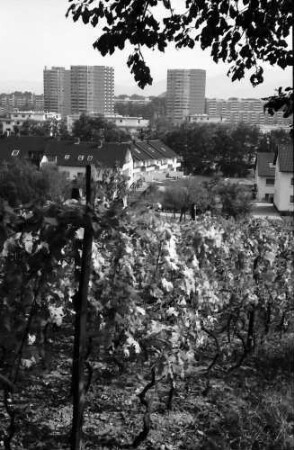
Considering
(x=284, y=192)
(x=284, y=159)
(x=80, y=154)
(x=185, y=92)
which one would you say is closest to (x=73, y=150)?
(x=80, y=154)

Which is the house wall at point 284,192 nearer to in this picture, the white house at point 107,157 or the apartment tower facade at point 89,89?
the white house at point 107,157

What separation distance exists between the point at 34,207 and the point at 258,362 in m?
3.64

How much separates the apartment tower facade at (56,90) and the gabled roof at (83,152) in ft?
316

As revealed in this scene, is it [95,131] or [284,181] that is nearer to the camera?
[284,181]

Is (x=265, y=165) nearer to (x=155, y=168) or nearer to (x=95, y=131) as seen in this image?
(x=155, y=168)

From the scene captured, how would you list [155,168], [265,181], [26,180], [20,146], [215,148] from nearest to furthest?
[26,180], [265,181], [20,146], [155,168], [215,148]

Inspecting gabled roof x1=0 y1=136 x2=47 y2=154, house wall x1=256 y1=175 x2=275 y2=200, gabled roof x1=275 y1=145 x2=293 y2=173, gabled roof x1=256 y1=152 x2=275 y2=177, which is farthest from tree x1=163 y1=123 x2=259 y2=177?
gabled roof x1=275 y1=145 x2=293 y2=173

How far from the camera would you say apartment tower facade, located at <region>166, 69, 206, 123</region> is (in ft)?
435

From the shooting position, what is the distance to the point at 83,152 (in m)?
39.5

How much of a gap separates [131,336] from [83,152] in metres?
36.6

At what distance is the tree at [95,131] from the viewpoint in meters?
53.6

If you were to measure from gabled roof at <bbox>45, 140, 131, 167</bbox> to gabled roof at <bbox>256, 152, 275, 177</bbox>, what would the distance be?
9.42 metres

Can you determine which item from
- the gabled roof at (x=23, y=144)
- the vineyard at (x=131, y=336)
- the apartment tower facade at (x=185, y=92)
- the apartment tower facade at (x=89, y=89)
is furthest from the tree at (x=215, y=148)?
the apartment tower facade at (x=89, y=89)

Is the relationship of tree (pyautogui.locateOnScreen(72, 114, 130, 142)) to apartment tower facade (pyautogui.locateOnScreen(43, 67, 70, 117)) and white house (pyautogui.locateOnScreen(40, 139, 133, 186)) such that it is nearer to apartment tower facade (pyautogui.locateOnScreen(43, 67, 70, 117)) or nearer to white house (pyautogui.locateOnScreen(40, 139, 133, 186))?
white house (pyautogui.locateOnScreen(40, 139, 133, 186))
